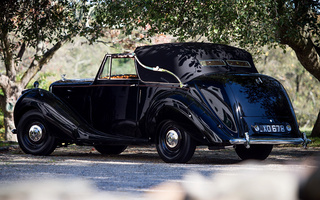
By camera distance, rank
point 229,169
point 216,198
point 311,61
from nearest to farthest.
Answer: point 216,198, point 229,169, point 311,61

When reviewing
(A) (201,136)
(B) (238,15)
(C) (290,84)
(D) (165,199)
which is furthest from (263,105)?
(C) (290,84)

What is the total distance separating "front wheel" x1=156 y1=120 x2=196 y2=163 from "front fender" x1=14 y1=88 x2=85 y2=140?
1959mm

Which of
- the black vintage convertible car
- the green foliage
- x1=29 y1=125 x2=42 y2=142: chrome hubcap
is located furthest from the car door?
the green foliage

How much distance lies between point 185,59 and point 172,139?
1555 millimetres

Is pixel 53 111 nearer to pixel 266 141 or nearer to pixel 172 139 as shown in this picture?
pixel 172 139

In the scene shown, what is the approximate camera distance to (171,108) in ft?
30.0

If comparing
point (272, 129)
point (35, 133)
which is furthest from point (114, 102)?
point (272, 129)

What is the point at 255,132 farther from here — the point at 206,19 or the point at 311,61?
the point at 311,61

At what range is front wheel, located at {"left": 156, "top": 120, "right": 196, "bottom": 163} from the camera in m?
8.98

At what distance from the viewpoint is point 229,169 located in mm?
8250

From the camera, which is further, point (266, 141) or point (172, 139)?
point (172, 139)

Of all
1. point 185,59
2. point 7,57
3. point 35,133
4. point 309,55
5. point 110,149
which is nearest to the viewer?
point 185,59

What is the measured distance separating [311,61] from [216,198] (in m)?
12.9

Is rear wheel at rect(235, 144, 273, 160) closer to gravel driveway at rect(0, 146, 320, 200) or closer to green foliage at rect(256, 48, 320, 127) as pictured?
gravel driveway at rect(0, 146, 320, 200)
